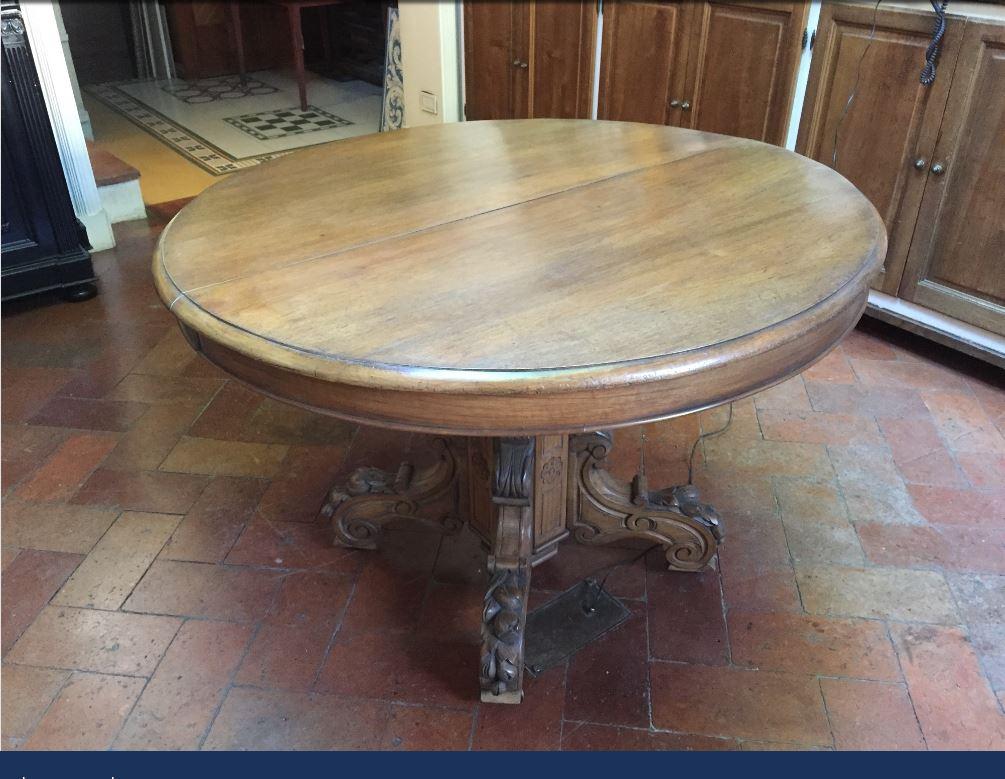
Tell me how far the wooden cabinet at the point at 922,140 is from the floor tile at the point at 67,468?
82.6 inches

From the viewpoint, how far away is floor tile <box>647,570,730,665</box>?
61.7 inches

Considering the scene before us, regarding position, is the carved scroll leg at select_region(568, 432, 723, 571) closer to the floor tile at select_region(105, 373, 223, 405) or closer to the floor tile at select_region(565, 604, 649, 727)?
the floor tile at select_region(565, 604, 649, 727)

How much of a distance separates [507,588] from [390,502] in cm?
36

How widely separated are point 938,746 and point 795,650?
0.27 meters

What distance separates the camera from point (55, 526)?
1882 millimetres

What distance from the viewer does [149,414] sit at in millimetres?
2281

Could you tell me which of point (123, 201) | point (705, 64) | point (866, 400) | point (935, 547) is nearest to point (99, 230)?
point (123, 201)

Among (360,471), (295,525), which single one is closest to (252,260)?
(360,471)

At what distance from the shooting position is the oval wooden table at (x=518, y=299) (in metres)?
1.03

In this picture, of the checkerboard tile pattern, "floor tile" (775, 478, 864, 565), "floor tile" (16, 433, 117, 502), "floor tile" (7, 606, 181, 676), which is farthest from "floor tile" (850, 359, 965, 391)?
the checkerboard tile pattern

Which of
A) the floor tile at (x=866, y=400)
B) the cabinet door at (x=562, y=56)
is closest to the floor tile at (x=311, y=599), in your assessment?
the floor tile at (x=866, y=400)

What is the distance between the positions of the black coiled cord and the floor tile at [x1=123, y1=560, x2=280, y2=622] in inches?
78.5

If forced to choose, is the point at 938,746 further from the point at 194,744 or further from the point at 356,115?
the point at 356,115

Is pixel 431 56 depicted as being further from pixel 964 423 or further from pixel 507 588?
pixel 507 588
